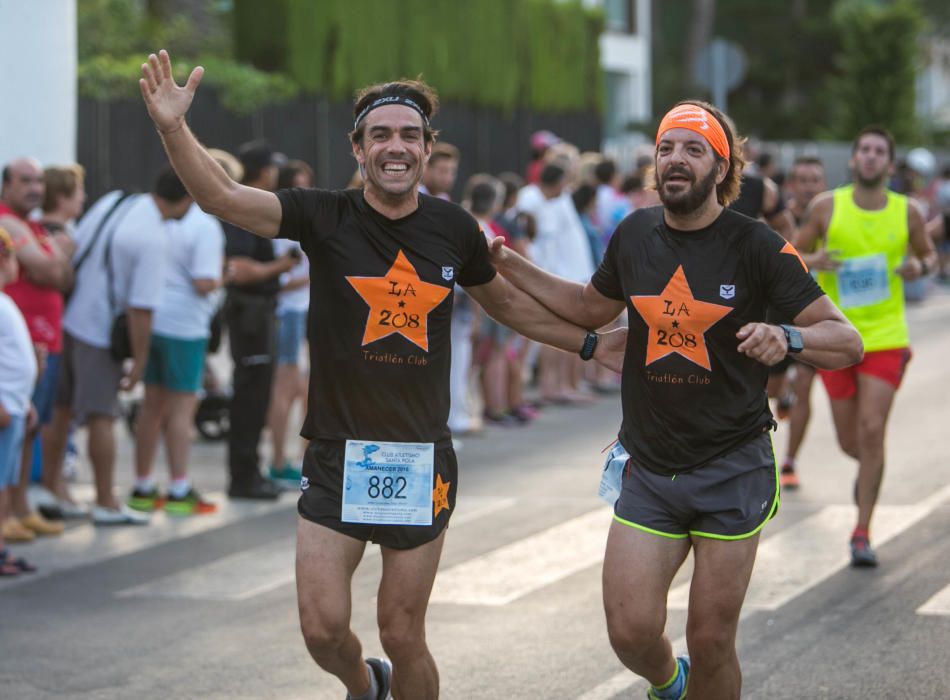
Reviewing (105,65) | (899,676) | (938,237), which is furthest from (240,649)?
(105,65)

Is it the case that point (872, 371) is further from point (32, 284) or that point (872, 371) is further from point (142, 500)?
point (32, 284)

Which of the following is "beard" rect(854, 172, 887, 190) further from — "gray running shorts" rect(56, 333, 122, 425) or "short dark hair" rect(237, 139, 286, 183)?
"gray running shorts" rect(56, 333, 122, 425)

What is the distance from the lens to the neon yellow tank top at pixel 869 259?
923 cm

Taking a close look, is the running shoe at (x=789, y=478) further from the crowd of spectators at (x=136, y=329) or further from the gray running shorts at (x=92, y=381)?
the gray running shorts at (x=92, y=381)

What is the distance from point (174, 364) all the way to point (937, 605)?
496cm

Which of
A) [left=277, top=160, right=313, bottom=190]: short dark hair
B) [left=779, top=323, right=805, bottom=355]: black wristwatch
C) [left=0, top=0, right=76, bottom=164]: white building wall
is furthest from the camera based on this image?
[left=0, top=0, right=76, bottom=164]: white building wall

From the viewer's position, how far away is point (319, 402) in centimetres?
570

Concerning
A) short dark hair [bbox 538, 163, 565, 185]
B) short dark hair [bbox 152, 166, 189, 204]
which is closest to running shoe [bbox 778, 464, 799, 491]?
short dark hair [bbox 152, 166, 189, 204]

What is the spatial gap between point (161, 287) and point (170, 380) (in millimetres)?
677

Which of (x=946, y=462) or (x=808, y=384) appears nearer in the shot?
(x=808, y=384)

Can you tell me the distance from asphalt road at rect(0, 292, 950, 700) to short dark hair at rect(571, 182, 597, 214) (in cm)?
476

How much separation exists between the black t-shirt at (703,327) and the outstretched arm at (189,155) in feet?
4.34

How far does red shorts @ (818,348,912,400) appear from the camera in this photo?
8.98 m

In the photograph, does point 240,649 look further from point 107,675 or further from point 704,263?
point 704,263
